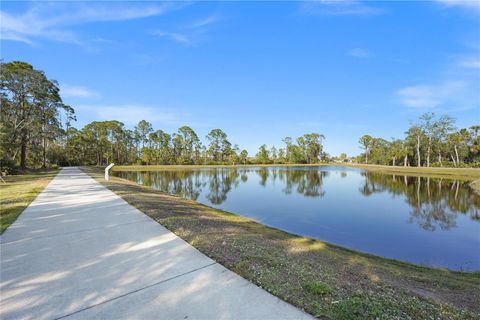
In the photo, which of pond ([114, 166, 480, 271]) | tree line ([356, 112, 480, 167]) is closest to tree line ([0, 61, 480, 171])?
tree line ([356, 112, 480, 167])

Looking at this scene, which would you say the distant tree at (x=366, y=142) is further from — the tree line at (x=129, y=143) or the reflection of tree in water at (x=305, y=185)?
the reflection of tree in water at (x=305, y=185)

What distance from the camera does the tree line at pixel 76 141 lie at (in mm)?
20953

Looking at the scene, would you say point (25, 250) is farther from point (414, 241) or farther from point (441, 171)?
point (441, 171)

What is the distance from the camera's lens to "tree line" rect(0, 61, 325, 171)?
68.7 ft

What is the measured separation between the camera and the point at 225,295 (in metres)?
2.61

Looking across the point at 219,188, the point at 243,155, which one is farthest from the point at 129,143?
the point at 219,188

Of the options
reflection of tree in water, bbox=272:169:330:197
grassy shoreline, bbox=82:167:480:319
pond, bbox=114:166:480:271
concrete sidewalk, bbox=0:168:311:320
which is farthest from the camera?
reflection of tree in water, bbox=272:169:330:197

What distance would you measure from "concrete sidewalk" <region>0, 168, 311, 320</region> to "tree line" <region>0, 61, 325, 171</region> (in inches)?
645

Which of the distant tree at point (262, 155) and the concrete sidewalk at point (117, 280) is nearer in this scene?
the concrete sidewalk at point (117, 280)

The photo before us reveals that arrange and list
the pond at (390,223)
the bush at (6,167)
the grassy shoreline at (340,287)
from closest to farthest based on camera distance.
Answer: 1. the grassy shoreline at (340,287)
2. the pond at (390,223)
3. the bush at (6,167)

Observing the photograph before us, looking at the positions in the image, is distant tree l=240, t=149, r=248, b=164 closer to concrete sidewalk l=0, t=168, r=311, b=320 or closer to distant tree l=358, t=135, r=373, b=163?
distant tree l=358, t=135, r=373, b=163

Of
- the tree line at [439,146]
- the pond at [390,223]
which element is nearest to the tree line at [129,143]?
the tree line at [439,146]

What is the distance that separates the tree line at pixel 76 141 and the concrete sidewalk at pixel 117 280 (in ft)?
53.8

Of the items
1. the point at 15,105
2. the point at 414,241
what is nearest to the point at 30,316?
the point at 414,241
